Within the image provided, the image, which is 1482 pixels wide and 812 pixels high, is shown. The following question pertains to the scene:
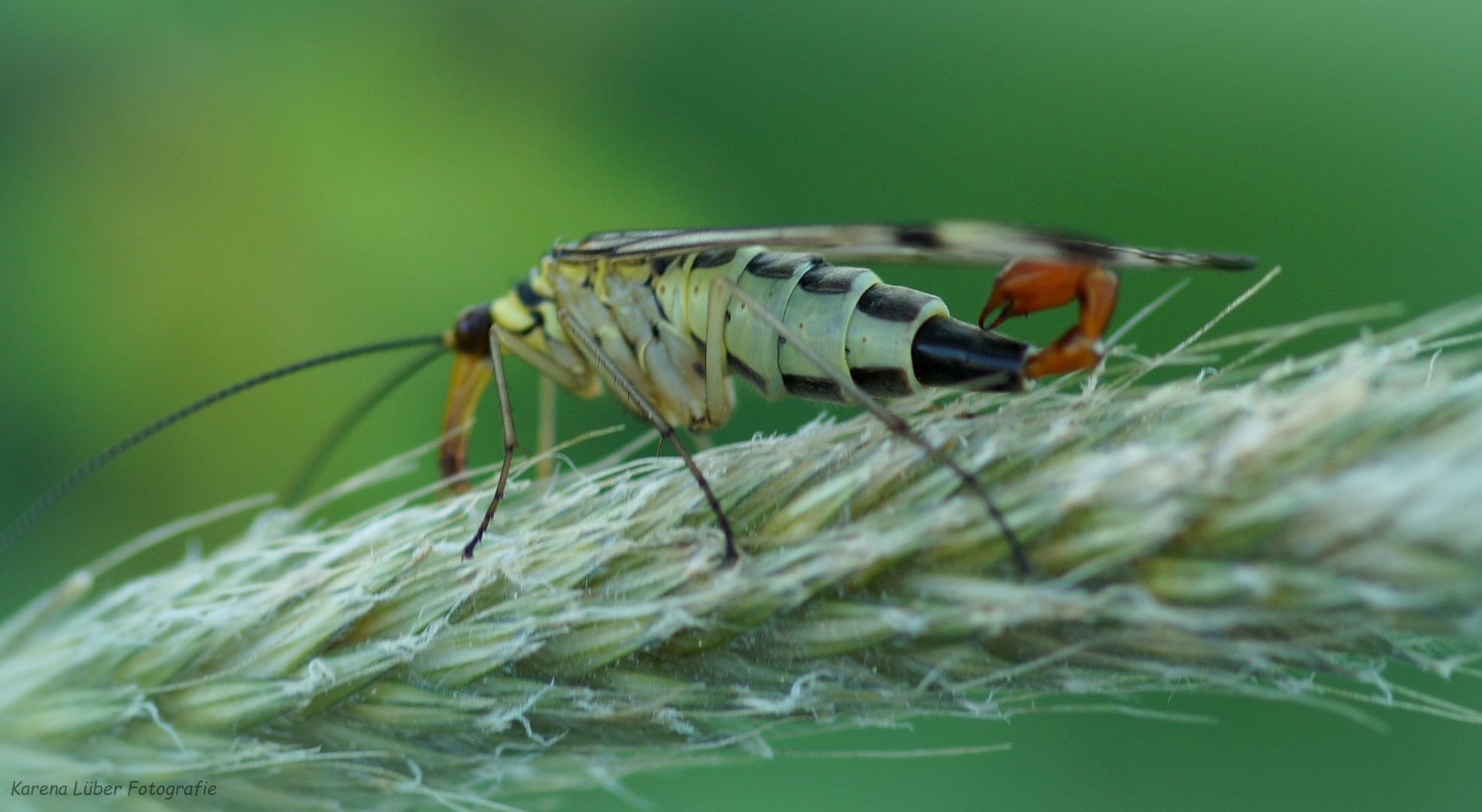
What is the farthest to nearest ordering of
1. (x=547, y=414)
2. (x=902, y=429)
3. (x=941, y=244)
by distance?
(x=547, y=414) → (x=941, y=244) → (x=902, y=429)

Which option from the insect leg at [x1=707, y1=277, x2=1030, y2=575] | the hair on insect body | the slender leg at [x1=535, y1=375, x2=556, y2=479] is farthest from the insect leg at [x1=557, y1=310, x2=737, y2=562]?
the slender leg at [x1=535, y1=375, x2=556, y2=479]

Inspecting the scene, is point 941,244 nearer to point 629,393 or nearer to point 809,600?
point 809,600

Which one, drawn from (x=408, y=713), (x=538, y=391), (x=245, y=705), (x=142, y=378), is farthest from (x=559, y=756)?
(x=142, y=378)

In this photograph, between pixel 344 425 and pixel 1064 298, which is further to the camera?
pixel 344 425

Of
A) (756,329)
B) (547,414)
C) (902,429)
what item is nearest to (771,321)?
(756,329)

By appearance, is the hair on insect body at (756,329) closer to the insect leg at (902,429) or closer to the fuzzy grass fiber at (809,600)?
the insect leg at (902,429)

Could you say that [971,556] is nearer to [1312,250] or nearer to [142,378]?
[1312,250]

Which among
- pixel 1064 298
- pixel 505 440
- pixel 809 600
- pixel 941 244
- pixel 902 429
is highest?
pixel 941 244
